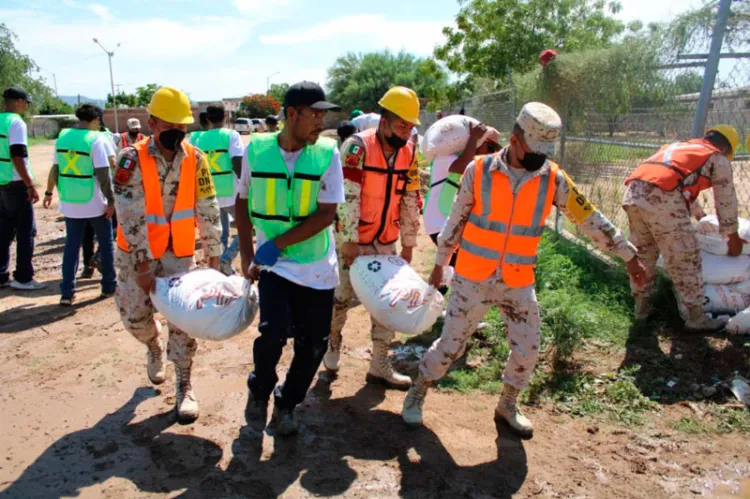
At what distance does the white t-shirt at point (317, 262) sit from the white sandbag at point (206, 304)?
31 cm

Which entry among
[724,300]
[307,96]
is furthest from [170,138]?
[724,300]

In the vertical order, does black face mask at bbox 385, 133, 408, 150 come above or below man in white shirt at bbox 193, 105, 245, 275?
above

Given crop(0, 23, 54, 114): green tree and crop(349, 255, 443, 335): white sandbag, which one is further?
crop(0, 23, 54, 114): green tree

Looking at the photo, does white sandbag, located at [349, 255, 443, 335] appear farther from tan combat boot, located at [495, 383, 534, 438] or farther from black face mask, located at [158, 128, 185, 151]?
black face mask, located at [158, 128, 185, 151]

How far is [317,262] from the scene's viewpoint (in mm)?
3398

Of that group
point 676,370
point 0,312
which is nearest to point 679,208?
point 676,370

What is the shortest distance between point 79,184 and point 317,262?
4014 millimetres

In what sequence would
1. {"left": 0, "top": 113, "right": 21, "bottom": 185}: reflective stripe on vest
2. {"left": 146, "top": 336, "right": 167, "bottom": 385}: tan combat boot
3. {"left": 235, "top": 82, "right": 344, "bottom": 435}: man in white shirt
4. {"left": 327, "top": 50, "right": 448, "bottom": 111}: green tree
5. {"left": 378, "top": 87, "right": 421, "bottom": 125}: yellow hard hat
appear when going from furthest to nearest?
{"left": 327, "top": 50, "right": 448, "bottom": 111}: green tree
{"left": 0, "top": 113, "right": 21, "bottom": 185}: reflective stripe on vest
{"left": 146, "top": 336, "right": 167, "bottom": 385}: tan combat boot
{"left": 378, "top": 87, "right": 421, "bottom": 125}: yellow hard hat
{"left": 235, "top": 82, "right": 344, "bottom": 435}: man in white shirt

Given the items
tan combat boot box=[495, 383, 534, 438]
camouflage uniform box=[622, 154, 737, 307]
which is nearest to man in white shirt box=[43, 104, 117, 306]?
tan combat boot box=[495, 383, 534, 438]

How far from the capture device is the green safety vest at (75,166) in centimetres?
621

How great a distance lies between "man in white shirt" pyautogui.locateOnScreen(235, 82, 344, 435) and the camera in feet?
10.8

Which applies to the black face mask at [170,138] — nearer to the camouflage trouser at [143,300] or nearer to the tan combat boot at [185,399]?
the camouflage trouser at [143,300]

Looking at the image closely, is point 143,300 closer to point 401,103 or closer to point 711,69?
point 401,103

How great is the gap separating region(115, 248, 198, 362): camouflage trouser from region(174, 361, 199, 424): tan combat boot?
0.31 feet
